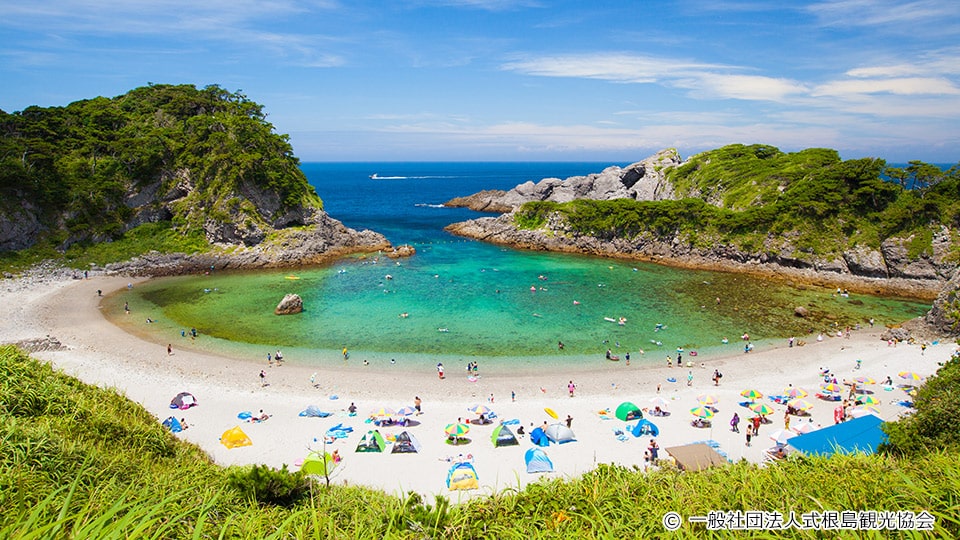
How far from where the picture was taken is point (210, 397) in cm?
2492

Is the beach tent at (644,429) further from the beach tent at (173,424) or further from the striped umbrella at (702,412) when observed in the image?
the beach tent at (173,424)

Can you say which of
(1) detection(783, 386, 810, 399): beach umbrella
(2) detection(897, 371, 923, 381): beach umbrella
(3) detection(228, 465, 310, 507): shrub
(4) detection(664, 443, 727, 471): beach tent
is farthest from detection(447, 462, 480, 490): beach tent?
(2) detection(897, 371, 923, 381): beach umbrella

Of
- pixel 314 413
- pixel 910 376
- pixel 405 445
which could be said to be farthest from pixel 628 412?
pixel 910 376

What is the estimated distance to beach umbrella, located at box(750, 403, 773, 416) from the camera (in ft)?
76.0

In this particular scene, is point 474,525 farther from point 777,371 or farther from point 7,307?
point 7,307

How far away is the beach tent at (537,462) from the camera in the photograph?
1809 centimetres

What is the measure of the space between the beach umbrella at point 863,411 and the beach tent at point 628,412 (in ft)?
32.6

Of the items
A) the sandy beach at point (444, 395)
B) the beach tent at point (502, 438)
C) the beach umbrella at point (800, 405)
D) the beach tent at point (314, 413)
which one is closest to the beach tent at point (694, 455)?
the sandy beach at point (444, 395)

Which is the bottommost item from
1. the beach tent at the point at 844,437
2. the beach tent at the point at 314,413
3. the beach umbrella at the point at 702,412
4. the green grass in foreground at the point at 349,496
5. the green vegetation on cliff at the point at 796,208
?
the beach tent at the point at 314,413

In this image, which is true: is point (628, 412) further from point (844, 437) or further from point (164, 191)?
point (164, 191)

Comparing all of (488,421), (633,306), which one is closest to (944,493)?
(488,421)

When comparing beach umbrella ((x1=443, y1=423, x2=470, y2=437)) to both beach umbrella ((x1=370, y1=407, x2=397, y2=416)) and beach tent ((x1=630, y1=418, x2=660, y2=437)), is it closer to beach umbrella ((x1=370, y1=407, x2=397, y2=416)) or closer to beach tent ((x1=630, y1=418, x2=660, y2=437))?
beach umbrella ((x1=370, y1=407, x2=397, y2=416))

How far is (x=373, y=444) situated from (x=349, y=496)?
1194cm

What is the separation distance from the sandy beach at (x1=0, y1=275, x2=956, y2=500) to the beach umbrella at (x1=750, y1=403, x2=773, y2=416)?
38cm
